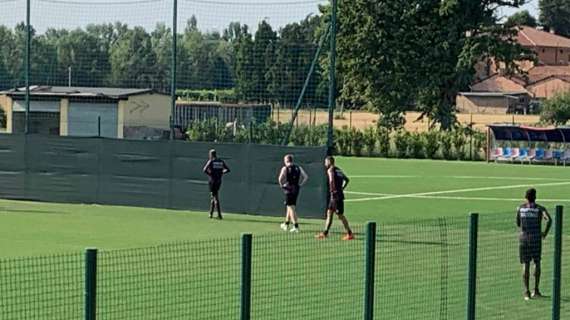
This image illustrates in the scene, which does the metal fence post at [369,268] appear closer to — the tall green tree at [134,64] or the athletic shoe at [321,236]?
the athletic shoe at [321,236]

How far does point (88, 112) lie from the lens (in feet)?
116

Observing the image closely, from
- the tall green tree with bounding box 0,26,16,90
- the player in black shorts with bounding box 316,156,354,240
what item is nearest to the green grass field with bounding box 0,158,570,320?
the player in black shorts with bounding box 316,156,354,240

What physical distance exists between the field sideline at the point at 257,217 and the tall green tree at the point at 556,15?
11755 centimetres

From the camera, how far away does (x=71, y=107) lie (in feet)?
115

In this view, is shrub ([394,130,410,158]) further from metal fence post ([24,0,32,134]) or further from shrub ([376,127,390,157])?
metal fence post ([24,0,32,134])

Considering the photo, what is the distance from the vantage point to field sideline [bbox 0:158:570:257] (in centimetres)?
2356

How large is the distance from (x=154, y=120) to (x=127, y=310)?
820 inches

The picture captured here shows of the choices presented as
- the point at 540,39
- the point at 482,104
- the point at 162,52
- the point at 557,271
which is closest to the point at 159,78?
the point at 162,52

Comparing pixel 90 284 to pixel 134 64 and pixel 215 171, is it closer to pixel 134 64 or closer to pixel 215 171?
pixel 215 171

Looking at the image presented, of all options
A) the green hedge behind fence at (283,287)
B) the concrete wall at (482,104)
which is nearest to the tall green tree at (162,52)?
the green hedge behind fence at (283,287)

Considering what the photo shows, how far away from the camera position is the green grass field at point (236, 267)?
13.9 metres

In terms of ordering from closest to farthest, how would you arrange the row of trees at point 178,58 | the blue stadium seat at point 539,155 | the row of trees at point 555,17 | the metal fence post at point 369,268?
1. the metal fence post at point 369,268
2. the row of trees at point 178,58
3. the blue stadium seat at point 539,155
4. the row of trees at point 555,17

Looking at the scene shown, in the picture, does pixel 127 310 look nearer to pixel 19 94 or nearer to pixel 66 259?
pixel 66 259

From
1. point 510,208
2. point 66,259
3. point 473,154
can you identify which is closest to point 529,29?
point 473,154
